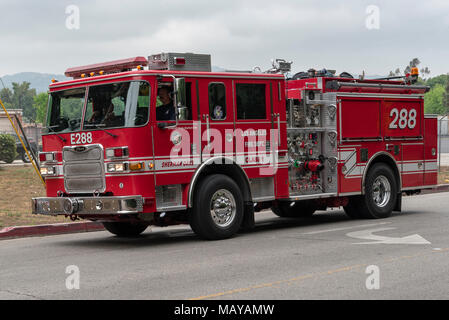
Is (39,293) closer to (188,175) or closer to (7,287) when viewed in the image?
(7,287)

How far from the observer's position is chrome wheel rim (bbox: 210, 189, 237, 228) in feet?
37.9

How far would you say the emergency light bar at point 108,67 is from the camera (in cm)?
1106

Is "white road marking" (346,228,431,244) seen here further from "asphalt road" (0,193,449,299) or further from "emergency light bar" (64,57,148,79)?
"emergency light bar" (64,57,148,79)

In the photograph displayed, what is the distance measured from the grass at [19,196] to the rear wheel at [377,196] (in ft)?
20.4

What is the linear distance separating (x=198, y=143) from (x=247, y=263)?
283 centimetres

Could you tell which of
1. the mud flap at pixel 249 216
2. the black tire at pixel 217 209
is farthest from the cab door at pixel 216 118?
the mud flap at pixel 249 216

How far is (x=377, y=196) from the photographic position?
14664 millimetres

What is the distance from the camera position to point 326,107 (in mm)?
13633

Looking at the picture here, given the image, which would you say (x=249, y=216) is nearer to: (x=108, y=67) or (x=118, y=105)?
(x=118, y=105)

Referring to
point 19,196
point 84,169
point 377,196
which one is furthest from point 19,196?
point 377,196

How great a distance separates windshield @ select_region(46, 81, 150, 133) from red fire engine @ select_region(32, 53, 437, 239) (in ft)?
0.06

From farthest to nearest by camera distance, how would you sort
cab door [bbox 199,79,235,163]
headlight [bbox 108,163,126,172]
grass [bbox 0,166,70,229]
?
grass [bbox 0,166,70,229]
cab door [bbox 199,79,235,163]
headlight [bbox 108,163,126,172]

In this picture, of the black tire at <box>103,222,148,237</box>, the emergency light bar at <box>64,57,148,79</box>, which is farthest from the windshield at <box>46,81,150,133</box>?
the black tire at <box>103,222,148,237</box>

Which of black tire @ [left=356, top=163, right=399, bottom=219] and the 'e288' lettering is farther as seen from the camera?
black tire @ [left=356, top=163, right=399, bottom=219]
